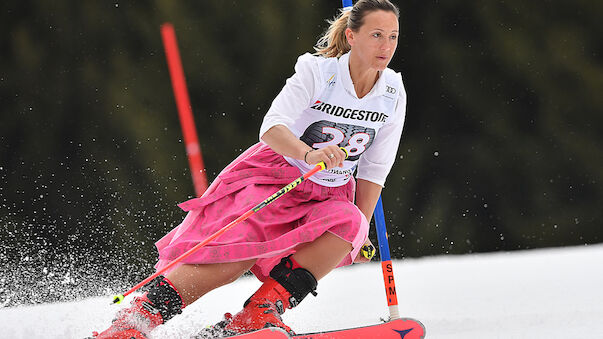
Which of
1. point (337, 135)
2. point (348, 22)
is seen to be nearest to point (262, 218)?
point (337, 135)

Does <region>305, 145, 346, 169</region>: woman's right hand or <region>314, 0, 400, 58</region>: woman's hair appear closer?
<region>305, 145, 346, 169</region>: woman's right hand

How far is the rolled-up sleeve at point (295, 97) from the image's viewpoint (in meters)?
1.68

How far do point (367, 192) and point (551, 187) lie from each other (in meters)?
1.85

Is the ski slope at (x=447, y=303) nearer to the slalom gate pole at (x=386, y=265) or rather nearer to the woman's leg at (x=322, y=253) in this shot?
the slalom gate pole at (x=386, y=265)

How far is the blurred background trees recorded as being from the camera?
3029mm

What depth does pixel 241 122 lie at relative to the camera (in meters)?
3.19

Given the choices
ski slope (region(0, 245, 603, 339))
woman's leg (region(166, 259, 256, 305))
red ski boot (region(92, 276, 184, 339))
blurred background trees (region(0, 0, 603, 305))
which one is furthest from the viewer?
blurred background trees (region(0, 0, 603, 305))

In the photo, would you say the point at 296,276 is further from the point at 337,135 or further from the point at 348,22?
the point at 348,22

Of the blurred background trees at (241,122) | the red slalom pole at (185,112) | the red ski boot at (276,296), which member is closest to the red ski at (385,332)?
the red ski boot at (276,296)

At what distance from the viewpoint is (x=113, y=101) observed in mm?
3070

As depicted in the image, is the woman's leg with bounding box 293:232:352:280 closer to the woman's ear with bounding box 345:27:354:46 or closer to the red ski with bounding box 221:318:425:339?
the red ski with bounding box 221:318:425:339

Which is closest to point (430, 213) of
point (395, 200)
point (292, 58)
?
point (395, 200)

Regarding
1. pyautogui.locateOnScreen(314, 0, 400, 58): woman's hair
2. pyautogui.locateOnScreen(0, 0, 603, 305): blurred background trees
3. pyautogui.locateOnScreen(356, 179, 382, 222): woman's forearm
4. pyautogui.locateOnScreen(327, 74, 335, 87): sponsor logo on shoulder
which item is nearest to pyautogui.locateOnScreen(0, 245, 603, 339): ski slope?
pyautogui.locateOnScreen(0, 0, 603, 305): blurred background trees

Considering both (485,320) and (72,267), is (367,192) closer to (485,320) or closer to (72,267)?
(485,320)
